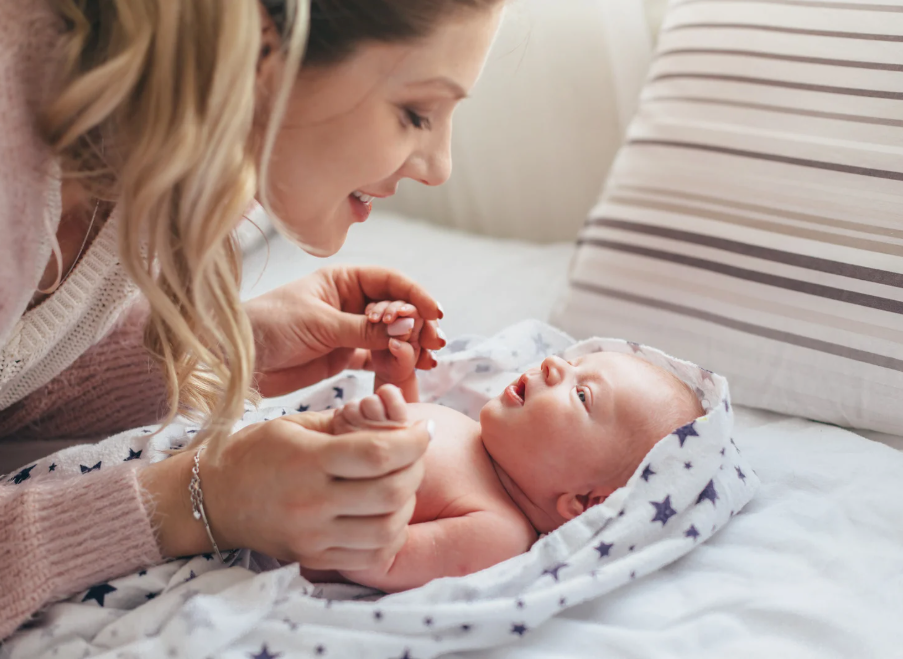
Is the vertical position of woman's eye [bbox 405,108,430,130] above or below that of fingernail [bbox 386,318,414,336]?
above

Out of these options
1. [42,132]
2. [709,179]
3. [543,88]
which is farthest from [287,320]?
[543,88]

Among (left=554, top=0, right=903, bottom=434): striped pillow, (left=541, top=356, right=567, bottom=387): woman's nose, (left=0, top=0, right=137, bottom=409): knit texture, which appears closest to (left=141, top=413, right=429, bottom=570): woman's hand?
(left=0, top=0, right=137, bottom=409): knit texture

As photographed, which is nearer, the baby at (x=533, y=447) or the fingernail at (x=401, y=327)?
the baby at (x=533, y=447)

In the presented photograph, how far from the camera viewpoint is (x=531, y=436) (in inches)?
38.9

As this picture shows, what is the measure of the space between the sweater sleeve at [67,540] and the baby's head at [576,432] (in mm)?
422

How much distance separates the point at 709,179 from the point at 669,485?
54 centimetres

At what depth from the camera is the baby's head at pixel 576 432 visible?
Result: 975 millimetres

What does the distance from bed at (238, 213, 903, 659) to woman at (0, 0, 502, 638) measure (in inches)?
9.6

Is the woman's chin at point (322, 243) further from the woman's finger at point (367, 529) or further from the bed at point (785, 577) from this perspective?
the bed at point (785, 577)

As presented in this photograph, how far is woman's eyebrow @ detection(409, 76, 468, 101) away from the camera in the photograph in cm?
77

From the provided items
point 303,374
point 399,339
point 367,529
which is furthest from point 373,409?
point 303,374

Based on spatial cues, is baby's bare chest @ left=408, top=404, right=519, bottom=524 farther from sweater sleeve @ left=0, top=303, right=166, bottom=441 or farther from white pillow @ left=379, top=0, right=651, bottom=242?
white pillow @ left=379, top=0, right=651, bottom=242

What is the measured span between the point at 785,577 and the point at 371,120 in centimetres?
63

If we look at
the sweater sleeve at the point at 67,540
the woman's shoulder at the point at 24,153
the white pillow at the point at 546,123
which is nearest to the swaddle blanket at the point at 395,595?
the sweater sleeve at the point at 67,540
